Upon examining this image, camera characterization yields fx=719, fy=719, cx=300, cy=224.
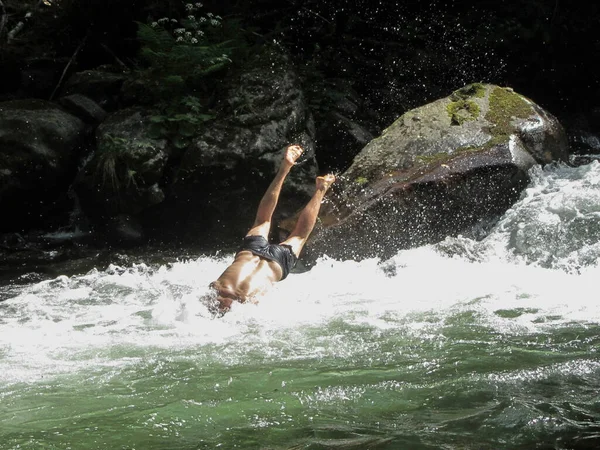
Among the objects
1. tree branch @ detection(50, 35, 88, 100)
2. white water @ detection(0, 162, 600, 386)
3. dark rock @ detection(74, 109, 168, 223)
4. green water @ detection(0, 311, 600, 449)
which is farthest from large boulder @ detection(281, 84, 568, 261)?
tree branch @ detection(50, 35, 88, 100)

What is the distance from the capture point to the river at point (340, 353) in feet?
11.9

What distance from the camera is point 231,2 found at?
13625mm

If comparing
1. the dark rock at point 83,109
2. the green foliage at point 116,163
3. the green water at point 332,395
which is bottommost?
the green water at point 332,395

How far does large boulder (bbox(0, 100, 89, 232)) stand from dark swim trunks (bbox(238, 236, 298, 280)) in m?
4.62

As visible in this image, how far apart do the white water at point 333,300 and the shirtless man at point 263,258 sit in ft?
0.51

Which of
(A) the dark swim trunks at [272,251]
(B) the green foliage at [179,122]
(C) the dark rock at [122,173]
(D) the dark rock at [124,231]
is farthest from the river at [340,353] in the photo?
(B) the green foliage at [179,122]

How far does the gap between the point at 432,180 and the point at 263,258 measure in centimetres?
245

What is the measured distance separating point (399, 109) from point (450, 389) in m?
9.25

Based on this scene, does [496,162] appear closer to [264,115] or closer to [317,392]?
[264,115]

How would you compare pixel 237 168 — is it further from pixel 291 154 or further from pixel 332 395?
pixel 332 395

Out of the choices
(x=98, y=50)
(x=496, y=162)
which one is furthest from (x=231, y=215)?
(x=98, y=50)

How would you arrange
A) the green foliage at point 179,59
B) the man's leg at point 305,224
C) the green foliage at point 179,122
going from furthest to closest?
the green foliage at point 179,59, the green foliage at point 179,122, the man's leg at point 305,224

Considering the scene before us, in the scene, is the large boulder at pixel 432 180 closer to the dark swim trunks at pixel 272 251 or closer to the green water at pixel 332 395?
the dark swim trunks at pixel 272 251

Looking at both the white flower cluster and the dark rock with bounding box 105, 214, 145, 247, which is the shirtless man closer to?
the dark rock with bounding box 105, 214, 145, 247
